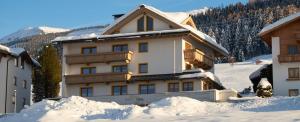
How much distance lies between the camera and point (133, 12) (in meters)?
56.5

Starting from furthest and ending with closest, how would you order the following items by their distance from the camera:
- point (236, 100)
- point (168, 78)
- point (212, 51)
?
point (212, 51)
point (168, 78)
point (236, 100)

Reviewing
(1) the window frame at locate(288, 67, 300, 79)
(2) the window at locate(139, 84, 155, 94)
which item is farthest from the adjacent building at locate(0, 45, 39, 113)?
(1) the window frame at locate(288, 67, 300, 79)

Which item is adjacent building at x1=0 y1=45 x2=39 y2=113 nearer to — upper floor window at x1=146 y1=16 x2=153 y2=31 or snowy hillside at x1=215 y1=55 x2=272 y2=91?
upper floor window at x1=146 y1=16 x2=153 y2=31

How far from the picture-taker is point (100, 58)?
55.8 m

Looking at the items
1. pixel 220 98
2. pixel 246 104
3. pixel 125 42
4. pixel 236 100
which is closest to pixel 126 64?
pixel 125 42

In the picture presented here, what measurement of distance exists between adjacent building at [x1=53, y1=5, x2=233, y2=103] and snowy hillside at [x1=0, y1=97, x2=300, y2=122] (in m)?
14.6

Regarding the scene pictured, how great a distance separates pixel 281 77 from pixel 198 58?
26.2 ft

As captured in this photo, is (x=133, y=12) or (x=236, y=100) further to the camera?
(x=133, y=12)

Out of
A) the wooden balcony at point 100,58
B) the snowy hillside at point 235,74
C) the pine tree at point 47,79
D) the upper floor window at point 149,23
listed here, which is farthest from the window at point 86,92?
the snowy hillside at point 235,74

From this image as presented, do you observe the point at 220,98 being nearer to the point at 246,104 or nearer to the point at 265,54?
the point at 246,104

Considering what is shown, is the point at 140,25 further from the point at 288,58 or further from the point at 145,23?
the point at 288,58

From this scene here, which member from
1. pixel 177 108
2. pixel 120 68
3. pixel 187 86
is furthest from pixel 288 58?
pixel 177 108

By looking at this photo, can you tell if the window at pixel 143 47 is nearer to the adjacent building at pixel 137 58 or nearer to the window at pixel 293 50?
the adjacent building at pixel 137 58

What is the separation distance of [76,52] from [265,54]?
4641 inches
